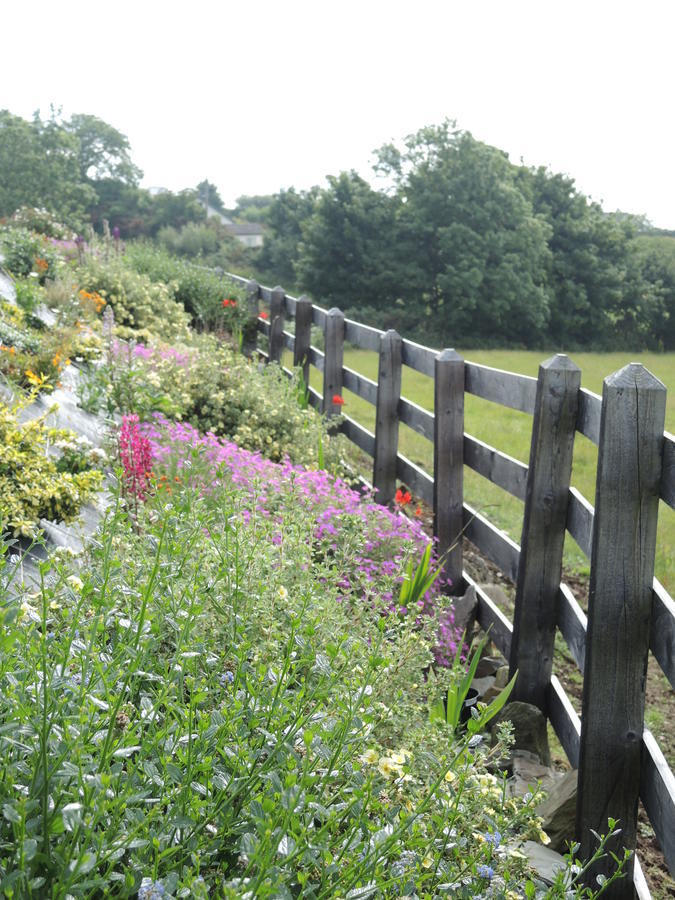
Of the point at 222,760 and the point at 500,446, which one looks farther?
the point at 500,446

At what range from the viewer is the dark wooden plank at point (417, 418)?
5.82 metres

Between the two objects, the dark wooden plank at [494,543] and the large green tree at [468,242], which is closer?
the dark wooden plank at [494,543]

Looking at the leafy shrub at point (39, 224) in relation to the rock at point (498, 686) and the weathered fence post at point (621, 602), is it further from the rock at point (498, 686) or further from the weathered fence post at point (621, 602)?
the weathered fence post at point (621, 602)

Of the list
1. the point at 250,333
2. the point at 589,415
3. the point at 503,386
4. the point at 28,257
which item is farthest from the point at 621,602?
the point at 28,257

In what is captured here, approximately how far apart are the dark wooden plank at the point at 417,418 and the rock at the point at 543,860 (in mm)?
3022

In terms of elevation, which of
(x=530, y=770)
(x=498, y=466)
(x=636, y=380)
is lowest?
(x=530, y=770)

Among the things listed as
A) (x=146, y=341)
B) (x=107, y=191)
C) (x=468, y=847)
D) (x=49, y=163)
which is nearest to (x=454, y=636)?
(x=468, y=847)

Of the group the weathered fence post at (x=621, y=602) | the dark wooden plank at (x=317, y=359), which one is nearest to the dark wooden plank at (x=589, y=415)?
the weathered fence post at (x=621, y=602)

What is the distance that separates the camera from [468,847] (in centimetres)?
206

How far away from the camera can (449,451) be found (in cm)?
521

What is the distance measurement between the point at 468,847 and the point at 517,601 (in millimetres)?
2016

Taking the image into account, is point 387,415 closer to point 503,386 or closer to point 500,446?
point 503,386

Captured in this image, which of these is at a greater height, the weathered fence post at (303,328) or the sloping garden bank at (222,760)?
the weathered fence post at (303,328)

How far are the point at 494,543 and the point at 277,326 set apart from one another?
271 inches
